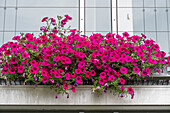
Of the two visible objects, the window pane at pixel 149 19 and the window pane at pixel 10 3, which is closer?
the window pane at pixel 149 19

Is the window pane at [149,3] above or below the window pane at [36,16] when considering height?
above

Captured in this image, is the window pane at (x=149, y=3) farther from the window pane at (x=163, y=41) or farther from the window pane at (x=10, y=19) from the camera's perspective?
the window pane at (x=10, y=19)

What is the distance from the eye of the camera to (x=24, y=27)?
4223 mm

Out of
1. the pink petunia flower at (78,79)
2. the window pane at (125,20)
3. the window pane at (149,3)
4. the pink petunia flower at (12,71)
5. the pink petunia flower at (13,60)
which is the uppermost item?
the window pane at (149,3)

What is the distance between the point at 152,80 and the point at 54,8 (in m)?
2.31

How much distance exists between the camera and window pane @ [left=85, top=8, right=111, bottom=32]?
412 centimetres

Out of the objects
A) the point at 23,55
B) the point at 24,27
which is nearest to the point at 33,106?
the point at 23,55

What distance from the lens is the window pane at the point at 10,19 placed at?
4242 mm

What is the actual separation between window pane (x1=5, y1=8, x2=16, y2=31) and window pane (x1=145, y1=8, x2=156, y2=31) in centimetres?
213

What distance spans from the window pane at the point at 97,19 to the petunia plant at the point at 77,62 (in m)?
1.52

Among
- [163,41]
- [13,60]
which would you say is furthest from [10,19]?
[163,41]

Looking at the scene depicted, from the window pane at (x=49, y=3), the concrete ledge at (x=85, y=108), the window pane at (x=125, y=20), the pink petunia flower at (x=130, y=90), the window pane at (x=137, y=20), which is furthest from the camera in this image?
the window pane at (x=49, y=3)

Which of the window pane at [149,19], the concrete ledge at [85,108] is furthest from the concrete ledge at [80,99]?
the window pane at [149,19]

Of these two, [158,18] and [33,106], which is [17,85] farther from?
[158,18]
